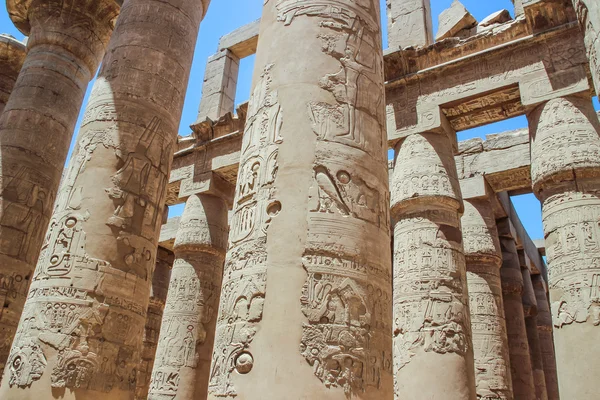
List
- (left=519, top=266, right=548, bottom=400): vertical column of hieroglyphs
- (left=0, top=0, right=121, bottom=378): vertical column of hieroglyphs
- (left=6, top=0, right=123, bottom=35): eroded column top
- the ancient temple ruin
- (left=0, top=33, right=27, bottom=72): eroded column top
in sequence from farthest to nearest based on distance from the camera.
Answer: (left=519, top=266, right=548, bottom=400): vertical column of hieroglyphs → (left=0, top=33, right=27, bottom=72): eroded column top → (left=6, top=0, right=123, bottom=35): eroded column top → (left=0, top=0, right=121, bottom=378): vertical column of hieroglyphs → the ancient temple ruin

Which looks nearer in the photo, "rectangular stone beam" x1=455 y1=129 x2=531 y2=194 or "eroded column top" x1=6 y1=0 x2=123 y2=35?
"eroded column top" x1=6 y1=0 x2=123 y2=35

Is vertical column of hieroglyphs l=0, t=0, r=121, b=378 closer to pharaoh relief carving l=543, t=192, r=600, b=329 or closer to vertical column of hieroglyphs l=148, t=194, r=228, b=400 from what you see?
vertical column of hieroglyphs l=148, t=194, r=228, b=400

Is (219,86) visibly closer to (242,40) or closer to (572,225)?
(242,40)

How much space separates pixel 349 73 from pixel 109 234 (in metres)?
3.28

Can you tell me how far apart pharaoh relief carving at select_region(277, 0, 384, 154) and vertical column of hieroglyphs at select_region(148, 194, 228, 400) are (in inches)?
281

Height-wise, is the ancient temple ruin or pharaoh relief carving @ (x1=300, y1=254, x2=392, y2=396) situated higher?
the ancient temple ruin

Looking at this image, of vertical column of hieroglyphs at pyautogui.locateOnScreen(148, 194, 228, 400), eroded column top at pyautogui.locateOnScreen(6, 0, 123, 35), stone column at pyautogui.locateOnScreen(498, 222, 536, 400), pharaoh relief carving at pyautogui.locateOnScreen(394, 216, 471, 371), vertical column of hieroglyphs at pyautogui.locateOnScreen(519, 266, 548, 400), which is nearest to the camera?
pharaoh relief carving at pyautogui.locateOnScreen(394, 216, 471, 371)

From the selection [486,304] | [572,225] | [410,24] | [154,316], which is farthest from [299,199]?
[154,316]

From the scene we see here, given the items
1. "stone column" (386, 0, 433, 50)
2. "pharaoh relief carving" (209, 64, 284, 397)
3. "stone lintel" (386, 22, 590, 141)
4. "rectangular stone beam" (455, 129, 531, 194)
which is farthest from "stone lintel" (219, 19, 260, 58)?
"pharaoh relief carving" (209, 64, 284, 397)

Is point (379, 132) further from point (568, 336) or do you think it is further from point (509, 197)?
point (509, 197)

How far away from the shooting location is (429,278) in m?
7.80

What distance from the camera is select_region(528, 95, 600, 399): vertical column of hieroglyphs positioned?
649 centimetres

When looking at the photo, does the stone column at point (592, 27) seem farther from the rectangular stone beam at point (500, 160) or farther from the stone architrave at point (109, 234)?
the rectangular stone beam at point (500, 160)

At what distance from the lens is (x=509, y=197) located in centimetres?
1487
